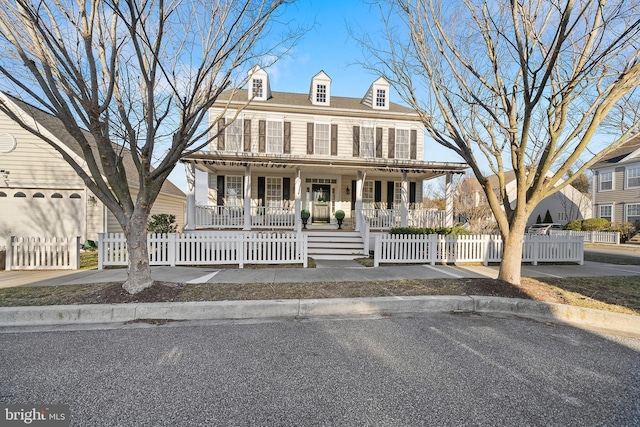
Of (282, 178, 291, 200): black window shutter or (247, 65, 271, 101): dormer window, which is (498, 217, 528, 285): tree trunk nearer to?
(282, 178, 291, 200): black window shutter

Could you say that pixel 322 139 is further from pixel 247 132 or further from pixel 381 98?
pixel 381 98

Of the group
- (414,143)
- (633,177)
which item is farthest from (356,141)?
(633,177)

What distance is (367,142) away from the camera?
44.9 feet

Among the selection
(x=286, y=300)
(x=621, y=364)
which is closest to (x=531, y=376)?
(x=621, y=364)

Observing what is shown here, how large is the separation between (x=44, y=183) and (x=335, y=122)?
12323 millimetres

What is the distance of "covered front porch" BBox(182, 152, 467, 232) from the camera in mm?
10539

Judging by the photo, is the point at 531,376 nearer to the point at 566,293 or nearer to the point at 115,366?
the point at 566,293

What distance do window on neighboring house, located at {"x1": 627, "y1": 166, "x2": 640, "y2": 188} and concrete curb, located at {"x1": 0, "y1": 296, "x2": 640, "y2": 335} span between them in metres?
23.8

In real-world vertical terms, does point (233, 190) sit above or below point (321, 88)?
below

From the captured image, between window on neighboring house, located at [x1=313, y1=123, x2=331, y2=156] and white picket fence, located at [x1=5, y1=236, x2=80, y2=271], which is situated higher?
window on neighboring house, located at [x1=313, y1=123, x2=331, y2=156]

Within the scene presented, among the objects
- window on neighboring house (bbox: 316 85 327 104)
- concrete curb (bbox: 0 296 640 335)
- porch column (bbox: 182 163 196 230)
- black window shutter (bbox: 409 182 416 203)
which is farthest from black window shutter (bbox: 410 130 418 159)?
concrete curb (bbox: 0 296 640 335)

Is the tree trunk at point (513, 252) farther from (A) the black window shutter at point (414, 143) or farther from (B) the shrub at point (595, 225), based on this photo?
(B) the shrub at point (595, 225)

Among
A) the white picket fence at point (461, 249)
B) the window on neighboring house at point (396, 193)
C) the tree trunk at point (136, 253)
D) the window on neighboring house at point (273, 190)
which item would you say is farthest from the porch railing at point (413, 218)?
the tree trunk at point (136, 253)

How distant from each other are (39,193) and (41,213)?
79 cm
